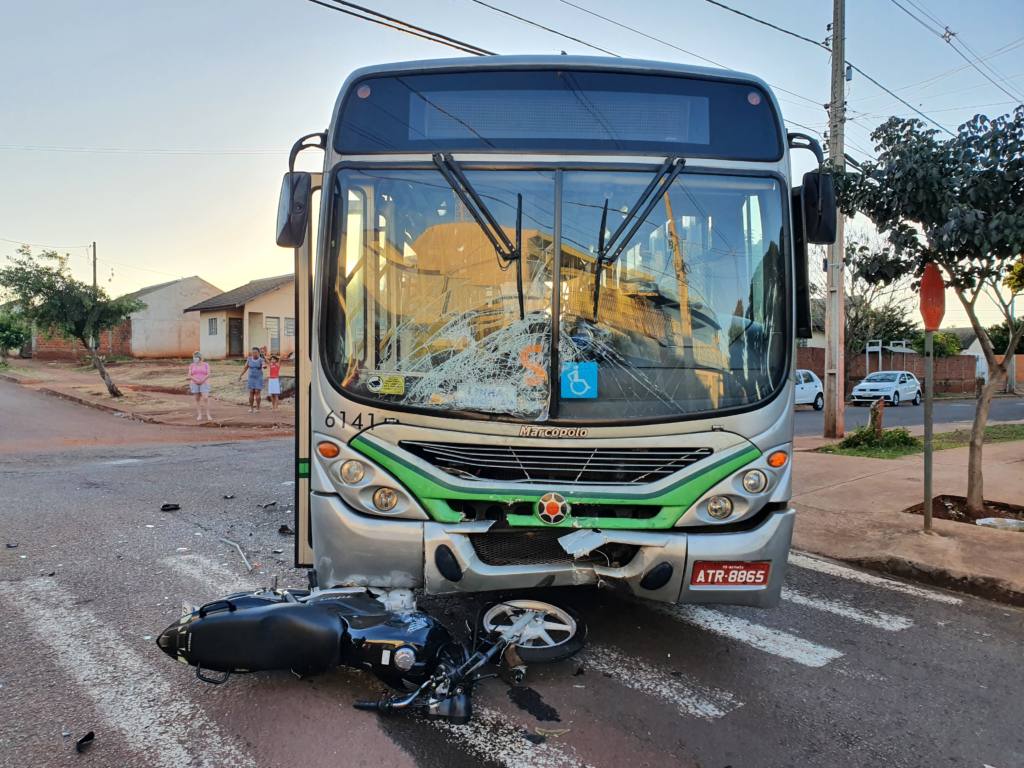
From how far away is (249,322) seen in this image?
38.9 meters

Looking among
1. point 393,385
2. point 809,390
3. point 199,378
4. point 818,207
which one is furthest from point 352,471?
point 809,390

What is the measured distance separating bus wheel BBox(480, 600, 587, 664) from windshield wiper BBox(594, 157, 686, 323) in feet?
5.43

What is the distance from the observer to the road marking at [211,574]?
5141 mm

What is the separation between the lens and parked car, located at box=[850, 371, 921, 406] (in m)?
29.1

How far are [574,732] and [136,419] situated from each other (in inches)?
727

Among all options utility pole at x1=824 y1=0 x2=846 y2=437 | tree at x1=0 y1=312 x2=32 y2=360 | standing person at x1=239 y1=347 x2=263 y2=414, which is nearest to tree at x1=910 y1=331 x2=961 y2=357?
utility pole at x1=824 y1=0 x2=846 y2=437

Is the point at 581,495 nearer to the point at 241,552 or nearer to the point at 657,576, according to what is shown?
the point at 657,576

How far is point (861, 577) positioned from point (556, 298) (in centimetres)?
408

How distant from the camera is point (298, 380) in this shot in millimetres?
4109

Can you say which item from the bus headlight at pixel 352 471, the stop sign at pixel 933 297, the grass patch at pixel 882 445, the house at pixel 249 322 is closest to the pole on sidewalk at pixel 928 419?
the stop sign at pixel 933 297

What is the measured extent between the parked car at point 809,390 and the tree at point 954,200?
1857cm

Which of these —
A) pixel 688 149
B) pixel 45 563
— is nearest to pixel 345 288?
pixel 688 149

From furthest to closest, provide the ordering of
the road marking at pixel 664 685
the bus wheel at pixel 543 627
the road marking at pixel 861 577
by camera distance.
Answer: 1. the road marking at pixel 861 577
2. the bus wheel at pixel 543 627
3. the road marking at pixel 664 685

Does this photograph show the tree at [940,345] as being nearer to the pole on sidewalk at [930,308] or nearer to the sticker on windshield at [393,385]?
the pole on sidewalk at [930,308]
